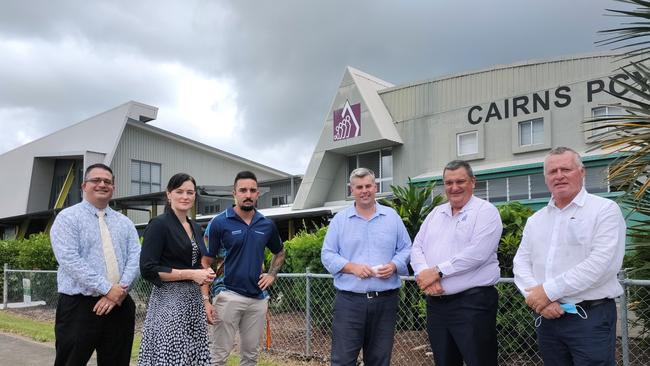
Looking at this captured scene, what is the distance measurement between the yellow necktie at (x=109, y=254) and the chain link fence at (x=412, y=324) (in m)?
2.53

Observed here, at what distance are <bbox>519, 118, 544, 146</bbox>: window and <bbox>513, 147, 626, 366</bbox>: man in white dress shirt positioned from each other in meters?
15.6

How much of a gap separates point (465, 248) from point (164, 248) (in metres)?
2.24

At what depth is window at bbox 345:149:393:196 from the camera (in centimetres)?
2194

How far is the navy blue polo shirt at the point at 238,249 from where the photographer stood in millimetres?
4645

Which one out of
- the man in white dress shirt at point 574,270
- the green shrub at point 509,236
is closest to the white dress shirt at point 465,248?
the man in white dress shirt at point 574,270

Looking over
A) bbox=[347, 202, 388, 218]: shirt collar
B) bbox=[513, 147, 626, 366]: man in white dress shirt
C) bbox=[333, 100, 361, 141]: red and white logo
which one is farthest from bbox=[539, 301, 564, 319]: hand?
bbox=[333, 100, 361, 141]: red and white logo

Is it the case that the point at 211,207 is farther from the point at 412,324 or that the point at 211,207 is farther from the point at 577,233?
the point at 577,233

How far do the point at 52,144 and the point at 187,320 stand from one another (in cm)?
3042

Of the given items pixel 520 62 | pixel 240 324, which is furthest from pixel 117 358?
pixel 520 62

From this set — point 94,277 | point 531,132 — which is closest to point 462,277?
point 94,277

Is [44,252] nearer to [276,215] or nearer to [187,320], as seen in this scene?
[276,215]

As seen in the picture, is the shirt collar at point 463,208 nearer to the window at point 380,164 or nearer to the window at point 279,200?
the window at point 380,164

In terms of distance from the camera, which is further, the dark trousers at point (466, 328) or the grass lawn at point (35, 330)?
the grass lawn at point (35, 330)

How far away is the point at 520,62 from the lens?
1844cm
